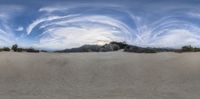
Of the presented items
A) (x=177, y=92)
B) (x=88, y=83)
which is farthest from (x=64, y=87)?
(x=177, y=92)

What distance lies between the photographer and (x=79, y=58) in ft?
84.9

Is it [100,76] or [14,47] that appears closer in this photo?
[100,76]

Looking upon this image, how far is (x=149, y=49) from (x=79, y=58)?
7292 millimetres

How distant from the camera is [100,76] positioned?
2300 centimetres

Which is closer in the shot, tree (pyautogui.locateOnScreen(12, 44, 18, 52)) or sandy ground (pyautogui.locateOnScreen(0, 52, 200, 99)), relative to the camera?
sandy ground (pyautogui.locateOnScreen(0, 52, 200, 99))

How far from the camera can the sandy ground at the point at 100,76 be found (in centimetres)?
1899

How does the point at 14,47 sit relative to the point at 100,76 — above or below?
above

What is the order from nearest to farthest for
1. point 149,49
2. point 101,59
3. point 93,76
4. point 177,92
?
point 177,92 → point 93,76 → point 101,59 → point 149,49

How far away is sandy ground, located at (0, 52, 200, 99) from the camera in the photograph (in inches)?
748

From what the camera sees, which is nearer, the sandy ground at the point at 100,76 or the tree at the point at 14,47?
the sandy ground at the point at 100,76

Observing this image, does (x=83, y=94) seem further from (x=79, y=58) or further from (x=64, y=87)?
(x=79, y=58)

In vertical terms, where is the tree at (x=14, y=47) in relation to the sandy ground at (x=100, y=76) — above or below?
above

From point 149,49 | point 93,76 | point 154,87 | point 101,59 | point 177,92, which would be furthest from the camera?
point 149,49

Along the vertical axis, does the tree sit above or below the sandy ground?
above
